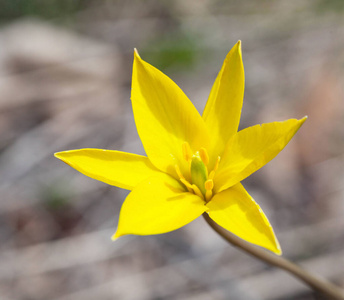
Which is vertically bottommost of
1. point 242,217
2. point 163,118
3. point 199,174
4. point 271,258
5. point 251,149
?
point 271,258

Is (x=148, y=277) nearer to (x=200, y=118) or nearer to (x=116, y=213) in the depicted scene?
(x=116, y=213)

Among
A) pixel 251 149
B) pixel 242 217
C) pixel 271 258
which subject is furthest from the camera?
pixel 271 258

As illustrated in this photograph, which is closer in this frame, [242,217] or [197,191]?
[242,217]

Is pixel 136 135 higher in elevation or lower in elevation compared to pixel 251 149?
lower

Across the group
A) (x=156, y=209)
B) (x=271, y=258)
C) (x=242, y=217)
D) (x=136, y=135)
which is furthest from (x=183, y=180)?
(x=136, y=135)

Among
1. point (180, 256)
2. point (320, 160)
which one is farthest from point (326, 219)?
point (180, 256)

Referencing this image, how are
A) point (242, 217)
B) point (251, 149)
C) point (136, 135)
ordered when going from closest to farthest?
point (242, 217) → point (251, 149) → point (136, 135)

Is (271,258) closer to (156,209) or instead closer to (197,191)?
(197,191)
